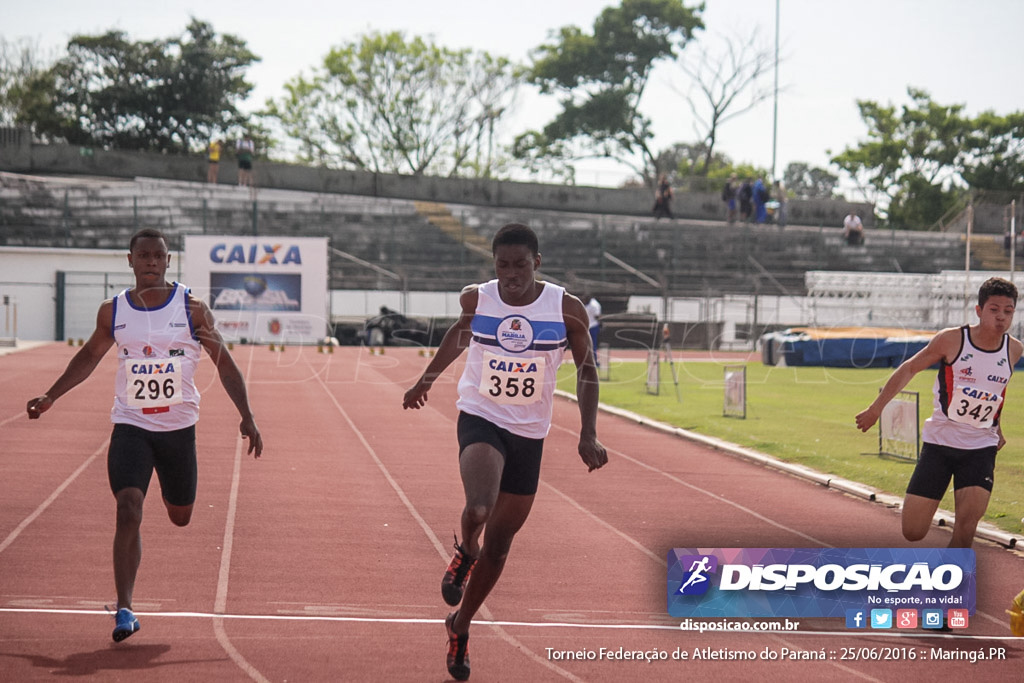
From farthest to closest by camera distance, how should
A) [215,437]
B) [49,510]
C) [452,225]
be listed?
1. [452,225]
2. [215,437]
3. [49,510]

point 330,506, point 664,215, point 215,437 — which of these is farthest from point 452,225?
point 330,506

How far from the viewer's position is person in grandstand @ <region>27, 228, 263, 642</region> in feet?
19.0

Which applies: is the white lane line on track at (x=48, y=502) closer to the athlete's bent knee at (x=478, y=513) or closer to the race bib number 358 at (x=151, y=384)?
the race bib number 358 at (x=151, y=384)

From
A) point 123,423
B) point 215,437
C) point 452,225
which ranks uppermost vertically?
point 452,225

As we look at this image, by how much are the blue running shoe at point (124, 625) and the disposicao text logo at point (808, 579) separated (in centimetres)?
260

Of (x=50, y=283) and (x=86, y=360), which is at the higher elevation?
(x=50, y=283)

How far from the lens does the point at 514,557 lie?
8086mm

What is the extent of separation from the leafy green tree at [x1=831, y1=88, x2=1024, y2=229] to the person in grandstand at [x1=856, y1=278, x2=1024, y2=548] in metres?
59.0

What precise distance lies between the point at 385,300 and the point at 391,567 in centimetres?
3089

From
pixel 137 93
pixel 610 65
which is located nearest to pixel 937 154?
pixel 610 65

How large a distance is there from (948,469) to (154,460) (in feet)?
14.5

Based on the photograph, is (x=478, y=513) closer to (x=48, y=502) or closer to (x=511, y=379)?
(x=511, y=379)

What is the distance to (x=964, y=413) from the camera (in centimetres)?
663

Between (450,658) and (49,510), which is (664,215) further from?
(450,658)
